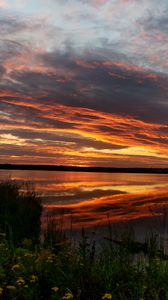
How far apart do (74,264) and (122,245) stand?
5.92ft

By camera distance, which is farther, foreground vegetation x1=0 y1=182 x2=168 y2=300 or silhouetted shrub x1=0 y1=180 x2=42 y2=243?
silhouetted shrub x1=0 y1=180 x2=42 y2=243

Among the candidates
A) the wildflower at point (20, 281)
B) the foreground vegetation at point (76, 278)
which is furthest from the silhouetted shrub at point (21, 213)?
the wildflower at point (20, 281)

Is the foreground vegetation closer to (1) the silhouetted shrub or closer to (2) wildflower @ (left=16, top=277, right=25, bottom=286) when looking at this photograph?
(2) wildflower @ (left=16, top=277, right=25, bottom=286)

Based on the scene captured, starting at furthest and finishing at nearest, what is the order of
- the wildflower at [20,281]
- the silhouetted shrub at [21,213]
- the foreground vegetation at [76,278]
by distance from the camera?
the silhouetted shrub at [21,213] → the foreground vegetation at [76,278] → the wildflower at [20,281]

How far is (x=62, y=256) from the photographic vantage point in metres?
9.09

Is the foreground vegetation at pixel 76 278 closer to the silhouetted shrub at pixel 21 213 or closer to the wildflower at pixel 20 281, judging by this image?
the wildflower at pixel 20 281

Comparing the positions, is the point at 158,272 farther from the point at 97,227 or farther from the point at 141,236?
the point at 97,227

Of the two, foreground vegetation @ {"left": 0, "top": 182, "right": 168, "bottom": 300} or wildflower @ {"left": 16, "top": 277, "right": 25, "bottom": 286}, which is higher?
wildflower @ {"left": 16, "top": 277, "right": 25, "bottom": 286}

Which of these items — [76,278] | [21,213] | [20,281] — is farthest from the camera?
[21,213]

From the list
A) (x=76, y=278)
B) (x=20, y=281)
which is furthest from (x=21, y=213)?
(x=20, y=281)

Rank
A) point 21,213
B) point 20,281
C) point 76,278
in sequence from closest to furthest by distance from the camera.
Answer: point 20,281 < point 76,278 < point 21,213

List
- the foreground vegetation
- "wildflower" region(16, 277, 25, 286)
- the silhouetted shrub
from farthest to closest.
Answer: the silhouetted shrub → the foreground vegetation → "wildflower" region(16, 277, 25, 286)

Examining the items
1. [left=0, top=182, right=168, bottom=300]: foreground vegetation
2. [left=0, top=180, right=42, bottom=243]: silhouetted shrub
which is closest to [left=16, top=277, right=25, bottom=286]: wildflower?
[left=0, top=182, right=168, bottom=300]: foreground vegetation

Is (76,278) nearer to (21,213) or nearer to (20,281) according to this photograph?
(20,281)
